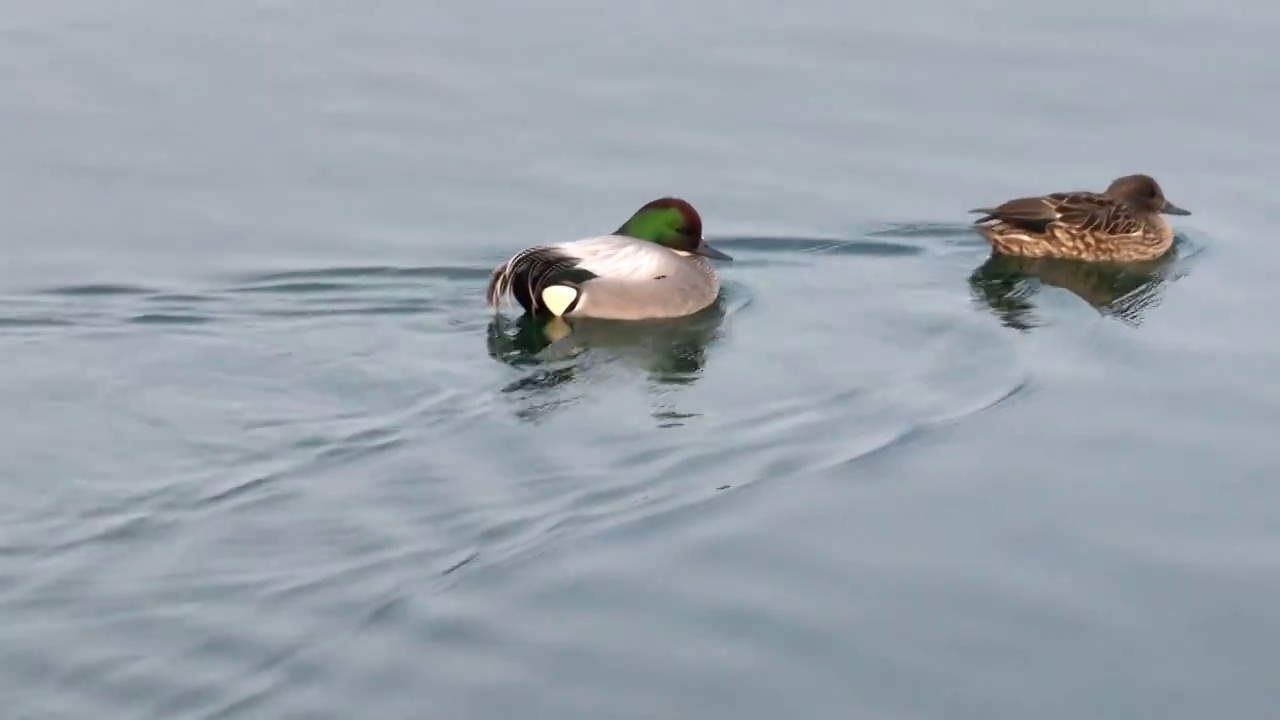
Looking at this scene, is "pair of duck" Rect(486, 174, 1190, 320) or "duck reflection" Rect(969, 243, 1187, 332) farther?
"duck reflection" Rect(969, 243, 1187, 332)

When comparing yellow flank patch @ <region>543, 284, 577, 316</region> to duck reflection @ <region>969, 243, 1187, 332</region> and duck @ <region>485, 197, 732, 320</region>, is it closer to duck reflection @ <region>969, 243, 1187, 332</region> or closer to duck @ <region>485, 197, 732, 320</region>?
duck @ <region>485, 197, 732, 320</region>

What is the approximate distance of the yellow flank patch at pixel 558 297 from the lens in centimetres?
1268

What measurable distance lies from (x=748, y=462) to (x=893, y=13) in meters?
8.62

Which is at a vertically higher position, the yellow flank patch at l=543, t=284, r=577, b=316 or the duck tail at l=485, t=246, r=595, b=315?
the duck tail at l=485, t=246, r=595, b=315

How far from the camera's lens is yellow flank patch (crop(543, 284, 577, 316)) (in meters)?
12.7

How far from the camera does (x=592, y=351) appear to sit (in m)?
12.4

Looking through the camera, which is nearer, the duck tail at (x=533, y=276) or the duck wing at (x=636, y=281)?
the duck tail at (x=533, y=276)

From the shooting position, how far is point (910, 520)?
9.66 metres

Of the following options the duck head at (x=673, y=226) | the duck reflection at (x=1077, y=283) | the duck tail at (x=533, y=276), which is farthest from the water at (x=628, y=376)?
the duck head at (x=673, y=226)

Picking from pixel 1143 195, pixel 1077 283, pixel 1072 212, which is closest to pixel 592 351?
pixel 1077 283

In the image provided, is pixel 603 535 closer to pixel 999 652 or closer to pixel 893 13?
pixel 999 652

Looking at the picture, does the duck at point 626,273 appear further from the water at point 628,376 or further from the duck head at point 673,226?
the water at point 628,376

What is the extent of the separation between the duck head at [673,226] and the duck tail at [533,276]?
747 millimetres

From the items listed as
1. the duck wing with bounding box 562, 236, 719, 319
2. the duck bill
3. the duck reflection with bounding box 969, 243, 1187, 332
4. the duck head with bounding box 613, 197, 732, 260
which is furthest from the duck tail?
the duck reflection with bounding box 969, 243, 1187, 332
